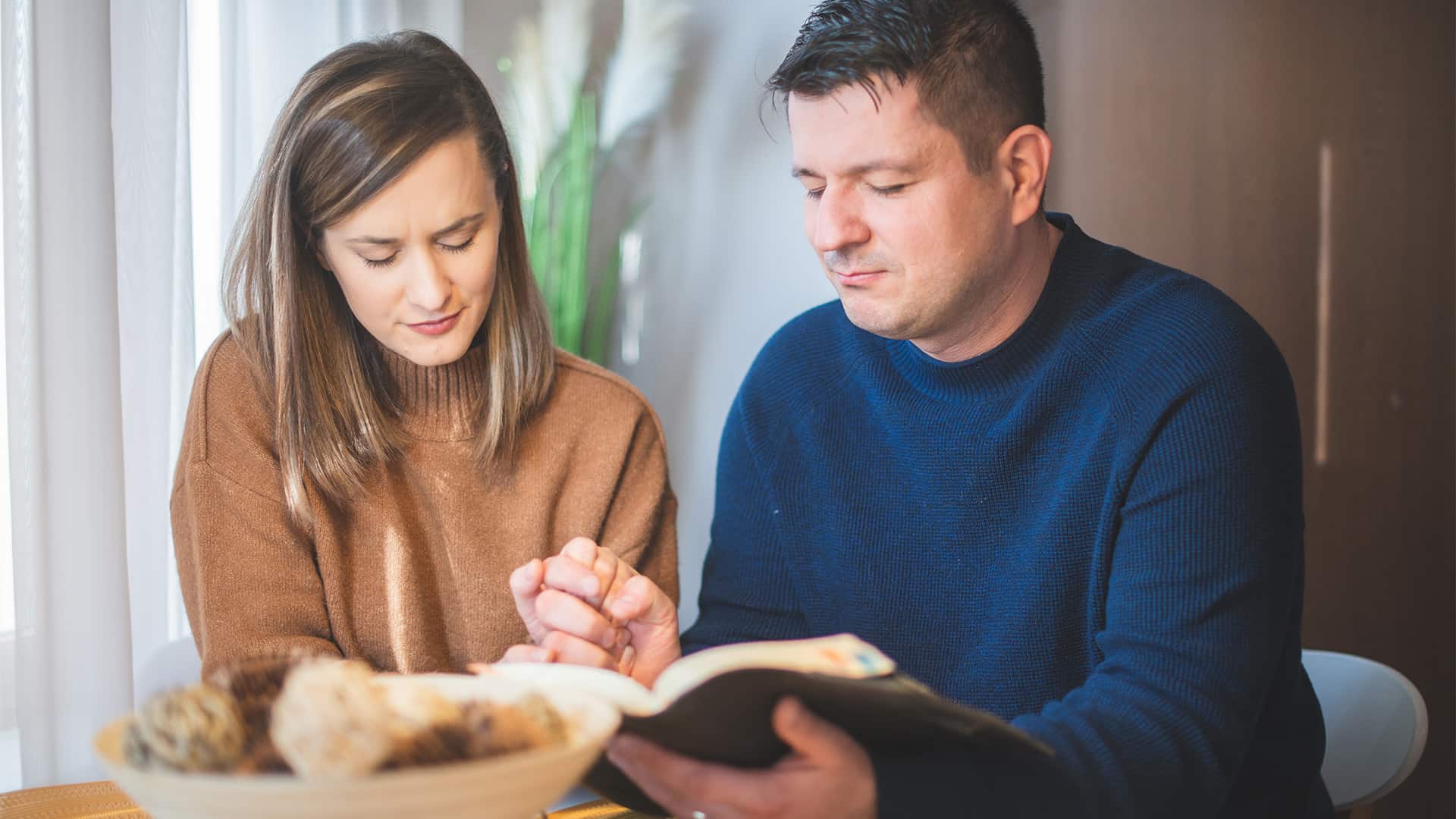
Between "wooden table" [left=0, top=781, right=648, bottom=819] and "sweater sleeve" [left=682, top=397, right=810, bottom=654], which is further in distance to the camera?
"sweater sleeve" [left=682, top=397, right=810, bottom=654]

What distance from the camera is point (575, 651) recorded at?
1.08 metres

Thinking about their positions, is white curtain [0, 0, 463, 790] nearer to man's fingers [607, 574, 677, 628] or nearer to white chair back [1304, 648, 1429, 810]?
man's fingers [607, 574, 677, 628]

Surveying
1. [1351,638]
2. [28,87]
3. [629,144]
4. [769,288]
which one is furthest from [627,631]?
[1351,638]

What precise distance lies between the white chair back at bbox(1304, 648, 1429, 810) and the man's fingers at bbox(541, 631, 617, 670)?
794 millimetres

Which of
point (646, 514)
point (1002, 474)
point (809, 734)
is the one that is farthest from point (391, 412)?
point (809, 734)

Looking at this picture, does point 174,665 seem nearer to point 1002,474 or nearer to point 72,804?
point 72,804

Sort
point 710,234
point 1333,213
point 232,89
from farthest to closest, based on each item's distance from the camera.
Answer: point 710,234 < point 1333,213 < point 232,89

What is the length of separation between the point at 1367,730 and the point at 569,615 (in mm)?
907

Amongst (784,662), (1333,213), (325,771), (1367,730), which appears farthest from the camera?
(1333,213)

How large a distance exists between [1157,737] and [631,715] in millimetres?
490

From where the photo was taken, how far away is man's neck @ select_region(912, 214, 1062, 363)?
1286 millimetres

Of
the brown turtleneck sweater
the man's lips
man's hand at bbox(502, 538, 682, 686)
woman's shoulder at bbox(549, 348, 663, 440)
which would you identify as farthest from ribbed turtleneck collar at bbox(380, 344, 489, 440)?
the man's lips

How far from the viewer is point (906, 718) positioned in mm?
677

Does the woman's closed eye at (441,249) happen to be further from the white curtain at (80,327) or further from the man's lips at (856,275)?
the white curtain at (80,327)
